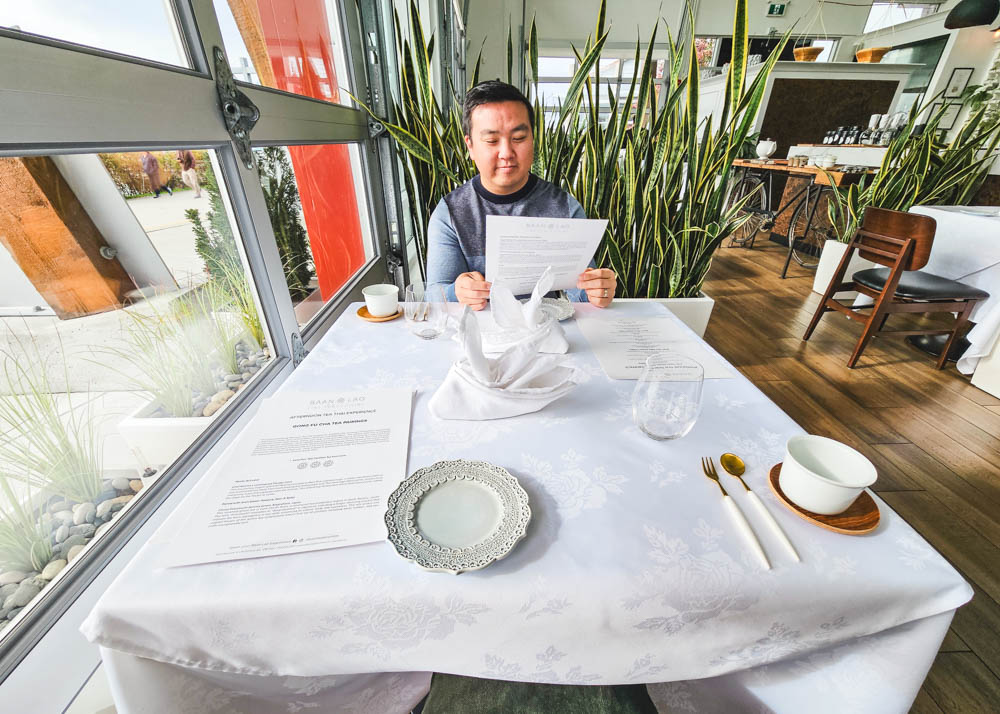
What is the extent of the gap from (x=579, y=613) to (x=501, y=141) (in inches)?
49.4

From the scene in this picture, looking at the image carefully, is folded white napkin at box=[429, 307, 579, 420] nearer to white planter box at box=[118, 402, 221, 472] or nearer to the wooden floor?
white planter box at box=[118, 402, 221, 472]

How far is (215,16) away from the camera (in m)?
0.95

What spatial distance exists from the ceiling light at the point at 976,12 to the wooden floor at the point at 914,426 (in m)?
2.99

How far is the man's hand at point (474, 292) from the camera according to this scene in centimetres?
109

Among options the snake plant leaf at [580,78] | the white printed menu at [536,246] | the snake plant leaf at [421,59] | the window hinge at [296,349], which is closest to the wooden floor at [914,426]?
the white printed menu at [536,246]

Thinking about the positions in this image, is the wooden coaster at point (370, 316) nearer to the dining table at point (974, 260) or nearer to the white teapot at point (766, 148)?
the dining table at point (974, 260)

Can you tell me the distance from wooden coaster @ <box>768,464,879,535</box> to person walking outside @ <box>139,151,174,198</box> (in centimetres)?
120

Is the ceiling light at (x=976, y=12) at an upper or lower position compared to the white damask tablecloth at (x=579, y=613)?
upper

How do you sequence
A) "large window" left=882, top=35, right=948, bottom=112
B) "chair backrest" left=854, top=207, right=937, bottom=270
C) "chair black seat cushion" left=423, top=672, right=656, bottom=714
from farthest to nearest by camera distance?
"large window" left=882, top=35, right=948, bottom=112 < "chair backrest" left=854, top=207, right=937, bottom=270 < "chair black seat cushion" left=423, top=672, right=656, bottom=714

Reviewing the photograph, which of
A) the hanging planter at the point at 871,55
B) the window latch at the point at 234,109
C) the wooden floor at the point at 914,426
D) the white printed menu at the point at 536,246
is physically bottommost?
the wooden floor at the point at 914,426

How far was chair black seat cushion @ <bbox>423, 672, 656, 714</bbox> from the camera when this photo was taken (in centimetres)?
59

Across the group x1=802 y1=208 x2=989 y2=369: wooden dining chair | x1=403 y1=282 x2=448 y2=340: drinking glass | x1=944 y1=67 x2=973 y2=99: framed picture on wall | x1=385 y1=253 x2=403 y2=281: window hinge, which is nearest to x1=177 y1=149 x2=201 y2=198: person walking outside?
x1=403 y1=282 x2=448 y2=340: drinking glass

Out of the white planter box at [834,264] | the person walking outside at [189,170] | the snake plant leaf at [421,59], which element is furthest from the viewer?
the white planter box at [834,264]

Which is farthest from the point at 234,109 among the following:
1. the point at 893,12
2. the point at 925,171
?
the point at 893,12
